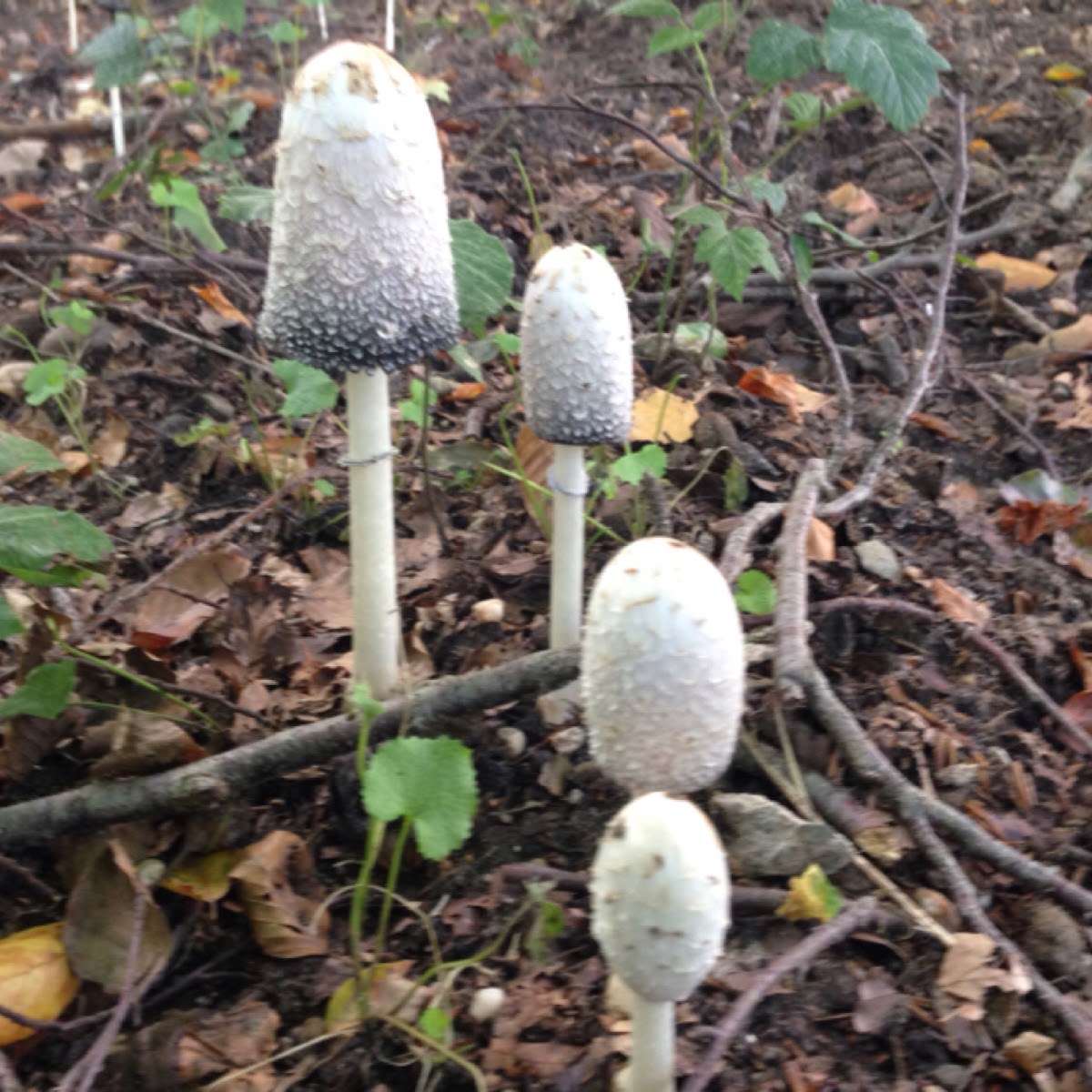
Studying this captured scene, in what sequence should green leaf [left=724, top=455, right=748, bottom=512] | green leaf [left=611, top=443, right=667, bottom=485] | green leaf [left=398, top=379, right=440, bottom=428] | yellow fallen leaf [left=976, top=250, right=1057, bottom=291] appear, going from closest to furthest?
1. green leaf [left=611, top=443, right=667, bottom=485]
2. green leaf [left=724, top=455, right=748, bottom=512]
3. green leaf [left=398, top=379, right=440, bottom=428]
4. yellow fallen leaf [left=976, top=250, right=1057, bottom=291]

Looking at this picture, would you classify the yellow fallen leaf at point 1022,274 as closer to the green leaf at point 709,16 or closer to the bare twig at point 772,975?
the green leaf at point 709,16

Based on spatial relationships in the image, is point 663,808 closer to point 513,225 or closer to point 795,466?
point 795,466

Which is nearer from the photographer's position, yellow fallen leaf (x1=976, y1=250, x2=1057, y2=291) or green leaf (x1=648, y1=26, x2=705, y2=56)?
green leaf (x1=648, y1=26, x2=705, y2=56)

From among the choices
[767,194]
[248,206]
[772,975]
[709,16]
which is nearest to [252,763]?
[772,975]

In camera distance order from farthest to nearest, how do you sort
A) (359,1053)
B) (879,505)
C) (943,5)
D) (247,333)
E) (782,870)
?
(943,5) → (247,333) → (879,505) → (782,870) → (359,1053)

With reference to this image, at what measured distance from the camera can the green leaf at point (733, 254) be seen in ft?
8.50

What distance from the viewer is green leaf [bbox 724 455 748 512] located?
2744mm

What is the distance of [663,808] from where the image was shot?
4.27 ft

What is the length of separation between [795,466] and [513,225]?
1.75 metres

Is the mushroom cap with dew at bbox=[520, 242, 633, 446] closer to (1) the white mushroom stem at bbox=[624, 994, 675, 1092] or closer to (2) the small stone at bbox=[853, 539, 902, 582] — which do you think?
(2) the small stone at bbox=[853, 539, 902, 582]

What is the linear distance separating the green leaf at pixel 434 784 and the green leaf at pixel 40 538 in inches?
23.1

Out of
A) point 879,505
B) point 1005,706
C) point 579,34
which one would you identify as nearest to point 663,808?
point 1005,706

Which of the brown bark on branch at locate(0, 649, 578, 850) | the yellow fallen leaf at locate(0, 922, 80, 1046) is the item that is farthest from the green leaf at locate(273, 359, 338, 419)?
the yellow fallen leaf at locate(0, 922, 80, 1046)

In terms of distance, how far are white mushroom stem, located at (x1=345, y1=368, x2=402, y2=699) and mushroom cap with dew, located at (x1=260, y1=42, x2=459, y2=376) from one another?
0.13 meters
